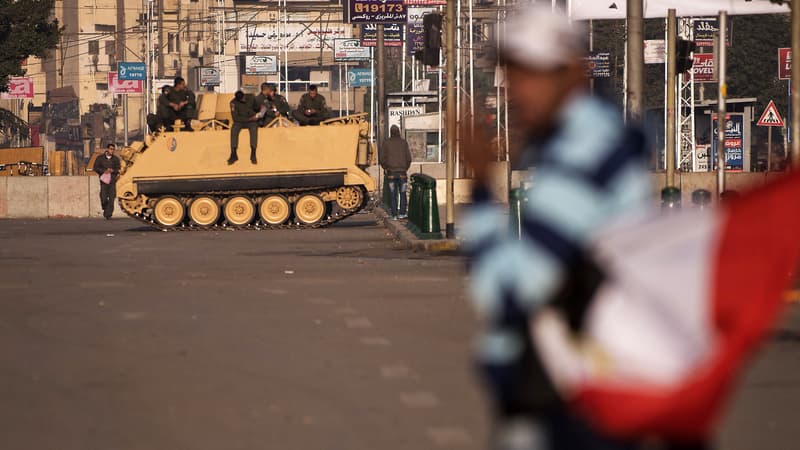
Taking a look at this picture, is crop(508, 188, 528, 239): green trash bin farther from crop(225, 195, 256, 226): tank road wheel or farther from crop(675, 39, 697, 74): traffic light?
crop(225, 195, 256, 226): tank road wheel

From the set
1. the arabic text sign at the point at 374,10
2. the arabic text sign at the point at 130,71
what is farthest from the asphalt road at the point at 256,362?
the arabic text sign at the point at 130,71

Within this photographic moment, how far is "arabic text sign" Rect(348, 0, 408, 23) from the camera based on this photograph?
59.1 m

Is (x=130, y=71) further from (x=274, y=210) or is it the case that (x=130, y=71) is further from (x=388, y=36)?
(x=274, y=210)

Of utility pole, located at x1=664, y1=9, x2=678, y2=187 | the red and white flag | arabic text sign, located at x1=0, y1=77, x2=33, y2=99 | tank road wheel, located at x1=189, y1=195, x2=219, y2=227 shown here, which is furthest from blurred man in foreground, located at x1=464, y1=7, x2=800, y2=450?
arabic text sign, located at x1=0, y1=77, x2=33, y2=99

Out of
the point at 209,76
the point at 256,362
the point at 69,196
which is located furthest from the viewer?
the point at 209,76

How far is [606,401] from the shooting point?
11.7 feet

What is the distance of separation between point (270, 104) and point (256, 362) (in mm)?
24426

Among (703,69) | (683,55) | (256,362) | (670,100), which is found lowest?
(256,362)

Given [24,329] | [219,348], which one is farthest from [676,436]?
[24,329]

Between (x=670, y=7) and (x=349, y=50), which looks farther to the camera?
(x=349, y=50)

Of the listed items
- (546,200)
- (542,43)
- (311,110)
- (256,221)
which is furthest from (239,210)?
(546,200)

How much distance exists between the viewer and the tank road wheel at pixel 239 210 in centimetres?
3466

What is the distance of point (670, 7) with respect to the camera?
127 feet

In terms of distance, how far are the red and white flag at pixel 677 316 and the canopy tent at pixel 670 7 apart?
→ 32739 mm
